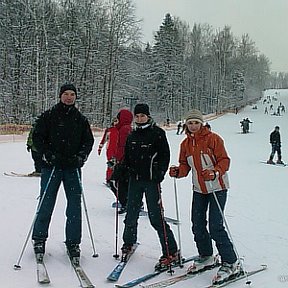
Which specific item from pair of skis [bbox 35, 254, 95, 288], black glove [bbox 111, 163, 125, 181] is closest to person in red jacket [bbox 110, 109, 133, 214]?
black glove [bbox 111, 163, 125, 181]

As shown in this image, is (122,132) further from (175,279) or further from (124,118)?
(175,279)

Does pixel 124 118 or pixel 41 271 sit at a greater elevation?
pixel 124 118

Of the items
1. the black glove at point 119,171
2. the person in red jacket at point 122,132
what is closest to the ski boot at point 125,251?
the black glove at point 119,171

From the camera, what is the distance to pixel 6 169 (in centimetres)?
1206

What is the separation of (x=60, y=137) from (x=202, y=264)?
1.84 meters

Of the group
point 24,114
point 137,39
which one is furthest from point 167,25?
point 24,114

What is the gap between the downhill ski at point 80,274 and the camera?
3.93 m

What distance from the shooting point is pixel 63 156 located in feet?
14.5

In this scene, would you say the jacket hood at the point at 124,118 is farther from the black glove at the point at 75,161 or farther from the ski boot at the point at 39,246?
the ski boot at the point at 39,246

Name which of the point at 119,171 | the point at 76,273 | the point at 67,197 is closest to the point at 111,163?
the point at 119,171

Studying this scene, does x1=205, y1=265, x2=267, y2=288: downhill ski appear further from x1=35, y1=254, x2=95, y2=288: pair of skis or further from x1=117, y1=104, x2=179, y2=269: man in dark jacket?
x1=35, y1=254, x2=95, y2=288: pair of skis

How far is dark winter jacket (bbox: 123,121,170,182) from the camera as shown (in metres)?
4.44

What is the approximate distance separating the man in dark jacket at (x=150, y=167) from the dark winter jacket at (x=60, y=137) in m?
0.53

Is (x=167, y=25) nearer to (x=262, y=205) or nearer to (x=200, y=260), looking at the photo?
(x=262, y=205)
